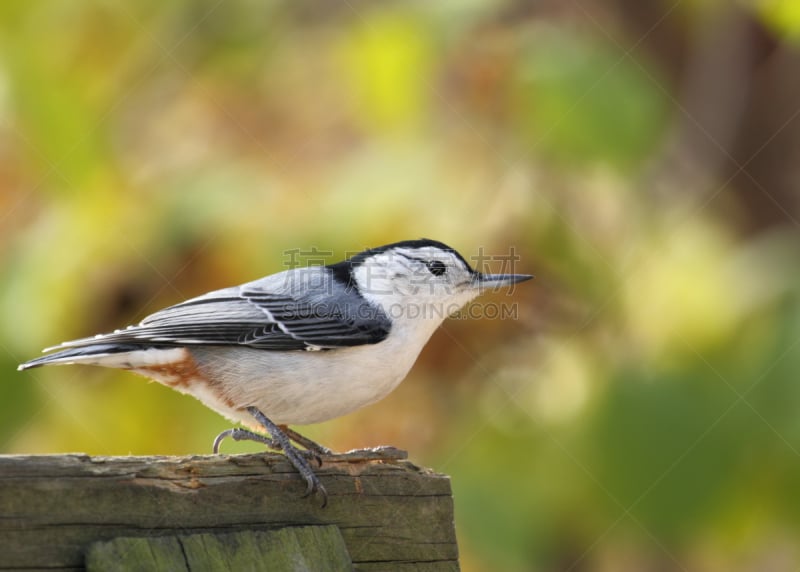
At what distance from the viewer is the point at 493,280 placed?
11.1ft

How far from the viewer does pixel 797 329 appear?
297 cm

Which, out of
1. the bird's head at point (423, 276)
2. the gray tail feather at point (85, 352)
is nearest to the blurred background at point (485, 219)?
the bird's head at point (423, 276)

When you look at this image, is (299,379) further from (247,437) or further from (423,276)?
(423,276)

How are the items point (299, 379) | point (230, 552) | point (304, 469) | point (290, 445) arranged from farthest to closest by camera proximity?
point (299, 379), point (290, 445), point (304, 469), point (230, 552)

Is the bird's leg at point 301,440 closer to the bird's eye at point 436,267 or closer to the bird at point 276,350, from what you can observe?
the bird at point 276,350

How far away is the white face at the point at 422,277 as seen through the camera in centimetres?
334

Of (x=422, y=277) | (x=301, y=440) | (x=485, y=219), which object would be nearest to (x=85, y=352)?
(x=301, y=440)

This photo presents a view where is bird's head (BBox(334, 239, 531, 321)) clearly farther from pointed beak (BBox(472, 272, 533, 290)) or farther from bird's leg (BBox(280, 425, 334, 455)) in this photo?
bird's leg (BBox(280, 425, 334, 455))

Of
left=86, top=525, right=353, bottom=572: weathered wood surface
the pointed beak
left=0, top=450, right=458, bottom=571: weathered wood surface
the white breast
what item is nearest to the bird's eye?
the pointed beak

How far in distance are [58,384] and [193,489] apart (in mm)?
1863

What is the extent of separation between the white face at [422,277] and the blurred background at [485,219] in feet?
0.42

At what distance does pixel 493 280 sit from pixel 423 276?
246 mm

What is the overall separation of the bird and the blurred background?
0.99ft

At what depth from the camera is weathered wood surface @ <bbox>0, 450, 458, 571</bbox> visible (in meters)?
1.70
